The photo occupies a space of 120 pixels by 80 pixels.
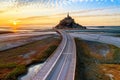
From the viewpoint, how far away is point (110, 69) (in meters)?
43.7

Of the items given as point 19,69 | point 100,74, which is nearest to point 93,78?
point 100,74

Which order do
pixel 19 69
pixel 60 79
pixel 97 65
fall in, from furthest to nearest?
1. pixel 97 65
2. pixel 19 69
3. pixel 60 79

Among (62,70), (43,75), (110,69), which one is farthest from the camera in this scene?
(110,69)

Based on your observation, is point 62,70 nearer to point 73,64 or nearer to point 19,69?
point 73,64

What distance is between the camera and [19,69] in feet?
129

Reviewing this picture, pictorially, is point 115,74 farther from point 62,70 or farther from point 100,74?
point 62,70

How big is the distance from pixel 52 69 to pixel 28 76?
4082 millimetres

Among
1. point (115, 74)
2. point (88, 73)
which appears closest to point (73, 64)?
point (88, 73)

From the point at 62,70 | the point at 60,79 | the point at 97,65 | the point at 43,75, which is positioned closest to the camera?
the point at 60,79

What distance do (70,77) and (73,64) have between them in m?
9.00

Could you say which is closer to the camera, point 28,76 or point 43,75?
point 43,75

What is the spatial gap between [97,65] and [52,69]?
13.5 metres

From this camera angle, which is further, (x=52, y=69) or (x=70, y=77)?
(x=52, y=69)

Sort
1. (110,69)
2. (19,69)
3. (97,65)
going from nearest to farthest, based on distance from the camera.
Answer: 1. (19,69)
2. (110,69)
3. (97,65)
